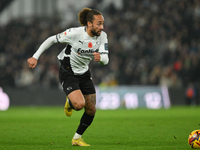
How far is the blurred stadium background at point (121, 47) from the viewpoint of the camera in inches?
845

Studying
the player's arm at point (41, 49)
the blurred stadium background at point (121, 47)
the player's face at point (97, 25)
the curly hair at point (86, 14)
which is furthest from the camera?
the blurred stadium background at point (121, 47)

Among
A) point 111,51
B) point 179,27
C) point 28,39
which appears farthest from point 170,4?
point 28,39

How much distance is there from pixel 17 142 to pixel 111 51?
1556cm

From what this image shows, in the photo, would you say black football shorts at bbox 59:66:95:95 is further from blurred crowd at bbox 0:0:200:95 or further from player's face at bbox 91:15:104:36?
blurred crowd at bbox 0:0:200:95

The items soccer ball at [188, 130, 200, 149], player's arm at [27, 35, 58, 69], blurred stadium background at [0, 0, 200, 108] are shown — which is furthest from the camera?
blurred stadium background at [0, 0, 200, 108]

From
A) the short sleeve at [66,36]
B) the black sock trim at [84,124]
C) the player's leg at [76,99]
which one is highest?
the short sleeve at [66,36]

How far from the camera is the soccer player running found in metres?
7.31

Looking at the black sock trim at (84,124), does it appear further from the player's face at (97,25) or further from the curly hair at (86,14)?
the curly hair at (86,14)

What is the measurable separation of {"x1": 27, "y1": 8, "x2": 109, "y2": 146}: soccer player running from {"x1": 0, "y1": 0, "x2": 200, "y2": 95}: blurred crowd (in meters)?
13.9

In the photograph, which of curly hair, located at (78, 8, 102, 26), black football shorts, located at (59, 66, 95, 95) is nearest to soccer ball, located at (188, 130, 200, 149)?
black football shorts, located at (59, 66, 95, 95)

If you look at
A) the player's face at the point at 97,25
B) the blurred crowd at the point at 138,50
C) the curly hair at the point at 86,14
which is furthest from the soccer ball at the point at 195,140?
the blurred crowd at the point at 138,50

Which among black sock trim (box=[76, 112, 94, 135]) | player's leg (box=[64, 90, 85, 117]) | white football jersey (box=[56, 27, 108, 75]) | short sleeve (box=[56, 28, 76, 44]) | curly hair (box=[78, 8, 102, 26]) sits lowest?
black sock trim (box=[76, 112, 94, 135])

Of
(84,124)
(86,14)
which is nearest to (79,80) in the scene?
(84,124)

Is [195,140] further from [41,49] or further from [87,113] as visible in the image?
[41,49]
